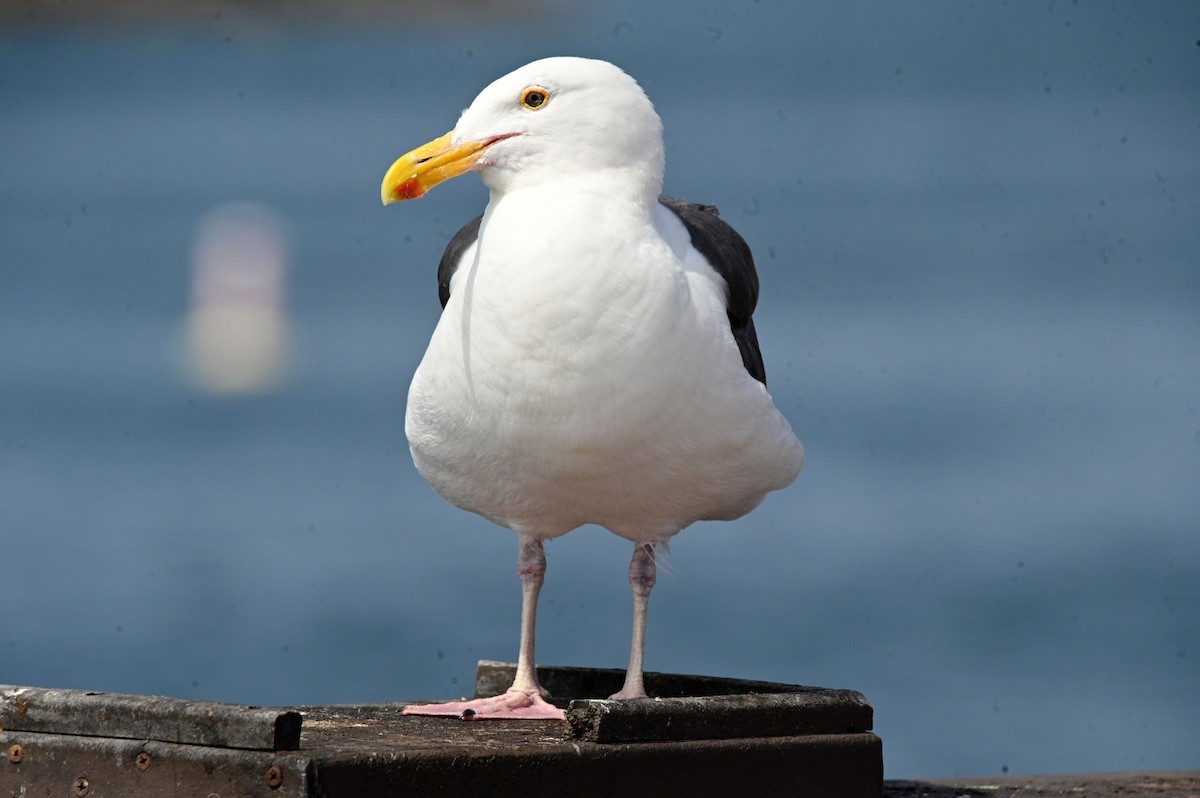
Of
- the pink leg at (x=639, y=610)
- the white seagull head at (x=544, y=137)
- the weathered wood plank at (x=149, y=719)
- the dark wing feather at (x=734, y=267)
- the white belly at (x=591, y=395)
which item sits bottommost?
the weathered wood plank at (x=149, y=719)

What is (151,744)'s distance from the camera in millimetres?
4297

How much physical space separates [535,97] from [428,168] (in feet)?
1.35

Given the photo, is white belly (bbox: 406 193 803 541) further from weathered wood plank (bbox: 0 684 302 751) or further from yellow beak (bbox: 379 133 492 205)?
weathered wood plank (bbox: 0 684 302 751)

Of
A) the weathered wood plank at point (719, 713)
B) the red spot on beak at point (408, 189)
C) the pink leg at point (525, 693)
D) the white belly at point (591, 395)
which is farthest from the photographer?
the pink leg at point (525, 693)

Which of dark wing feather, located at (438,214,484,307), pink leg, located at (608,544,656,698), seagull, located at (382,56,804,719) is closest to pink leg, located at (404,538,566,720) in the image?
seagull, located at (382,56,804,719)

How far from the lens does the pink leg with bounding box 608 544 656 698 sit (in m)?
5.92

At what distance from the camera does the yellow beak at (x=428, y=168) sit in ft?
18.0

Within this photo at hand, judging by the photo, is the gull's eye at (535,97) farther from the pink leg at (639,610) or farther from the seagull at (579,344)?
the pink leg at (639,610)

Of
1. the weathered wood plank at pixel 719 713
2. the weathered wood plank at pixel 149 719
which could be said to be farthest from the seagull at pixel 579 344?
the weathered wood plank at pixel 149 719

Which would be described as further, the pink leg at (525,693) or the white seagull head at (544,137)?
the pink leg at (525,693)

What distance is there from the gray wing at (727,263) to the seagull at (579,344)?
0.05 ft

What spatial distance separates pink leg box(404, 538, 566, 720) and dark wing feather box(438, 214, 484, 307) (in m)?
0.94

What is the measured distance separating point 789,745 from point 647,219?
1684mm

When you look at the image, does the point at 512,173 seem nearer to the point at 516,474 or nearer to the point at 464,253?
the point at 464,253
